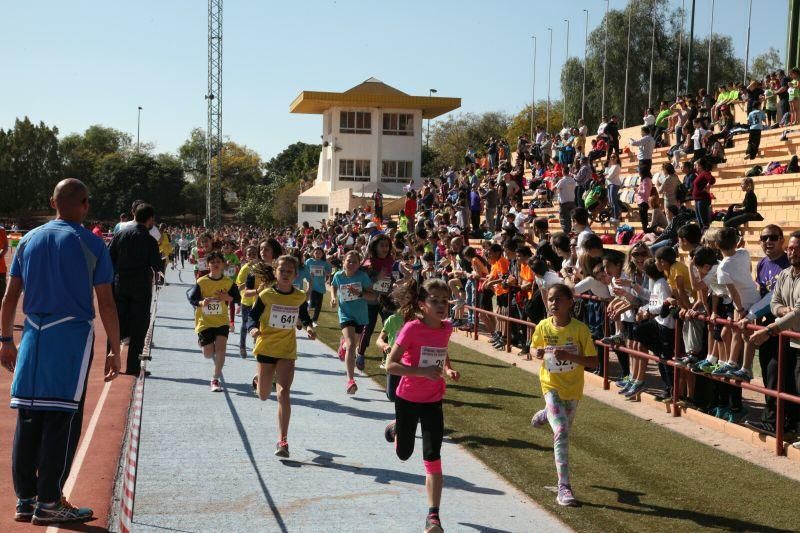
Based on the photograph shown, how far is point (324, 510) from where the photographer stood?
689 centimetres

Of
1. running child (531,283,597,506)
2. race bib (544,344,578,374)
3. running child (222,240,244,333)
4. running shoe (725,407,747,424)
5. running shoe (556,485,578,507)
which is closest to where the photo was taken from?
running shoe (556,485,578,507)

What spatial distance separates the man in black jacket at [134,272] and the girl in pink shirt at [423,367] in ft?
16.3

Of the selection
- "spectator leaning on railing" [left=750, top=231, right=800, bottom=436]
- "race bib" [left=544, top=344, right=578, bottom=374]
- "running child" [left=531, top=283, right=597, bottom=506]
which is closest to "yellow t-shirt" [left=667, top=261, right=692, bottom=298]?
"spectator leaning on railing" [left=750, top=231, right=800, bottom=436]

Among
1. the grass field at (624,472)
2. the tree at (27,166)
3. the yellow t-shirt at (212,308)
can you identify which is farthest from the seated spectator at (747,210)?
the tree at (27,166)

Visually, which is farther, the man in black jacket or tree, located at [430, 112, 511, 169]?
tree, located at [430, 112, 511, 169]

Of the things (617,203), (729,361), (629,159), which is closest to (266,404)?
(729,361)

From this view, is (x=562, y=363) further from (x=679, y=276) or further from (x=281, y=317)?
(x=679, y=276)

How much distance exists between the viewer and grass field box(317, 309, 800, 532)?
6.79m

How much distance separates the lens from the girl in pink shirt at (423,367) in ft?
21.5

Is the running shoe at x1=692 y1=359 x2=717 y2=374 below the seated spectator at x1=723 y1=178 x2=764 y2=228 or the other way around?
below

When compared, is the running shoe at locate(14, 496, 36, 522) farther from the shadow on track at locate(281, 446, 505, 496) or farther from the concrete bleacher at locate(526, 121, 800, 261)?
the concrete bleacher at locate(526, 121, 800, 261)

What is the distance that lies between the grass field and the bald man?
293cm

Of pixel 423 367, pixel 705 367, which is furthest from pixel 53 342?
pixel 705 367

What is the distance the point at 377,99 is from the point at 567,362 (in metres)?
61.5
